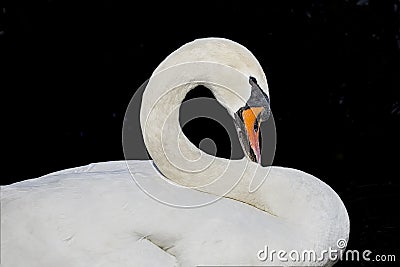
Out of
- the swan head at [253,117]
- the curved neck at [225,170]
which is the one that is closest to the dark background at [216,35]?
the curved neck at [225,170]

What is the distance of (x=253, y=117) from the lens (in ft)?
10.9

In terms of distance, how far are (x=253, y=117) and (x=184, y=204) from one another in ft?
1.35

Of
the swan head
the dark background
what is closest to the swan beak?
the swan head

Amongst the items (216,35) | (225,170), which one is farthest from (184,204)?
(216,35)

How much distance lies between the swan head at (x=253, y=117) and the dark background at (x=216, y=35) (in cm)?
215

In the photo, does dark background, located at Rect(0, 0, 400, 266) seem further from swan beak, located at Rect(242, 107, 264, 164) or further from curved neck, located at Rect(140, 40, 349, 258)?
swan beak, located at Rect(242, 107, 264, 164)

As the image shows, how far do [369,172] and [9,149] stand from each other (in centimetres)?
234

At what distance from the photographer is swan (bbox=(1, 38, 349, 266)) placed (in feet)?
10.6

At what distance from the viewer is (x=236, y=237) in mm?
3217

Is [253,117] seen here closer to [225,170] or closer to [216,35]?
[225,170]

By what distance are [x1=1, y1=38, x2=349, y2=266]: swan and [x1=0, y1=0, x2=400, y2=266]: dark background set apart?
199 cm

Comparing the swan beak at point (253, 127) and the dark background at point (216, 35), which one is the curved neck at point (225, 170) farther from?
the dark background at point (216, 35)

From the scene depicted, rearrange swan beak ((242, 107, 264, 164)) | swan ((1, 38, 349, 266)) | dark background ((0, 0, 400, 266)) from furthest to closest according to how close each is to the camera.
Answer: dark background ((0, 0, 400, 266)) < swan beak ((242, 107, 264, 164)) < swan ((1, 38, 349, 266))

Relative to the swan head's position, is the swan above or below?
below
